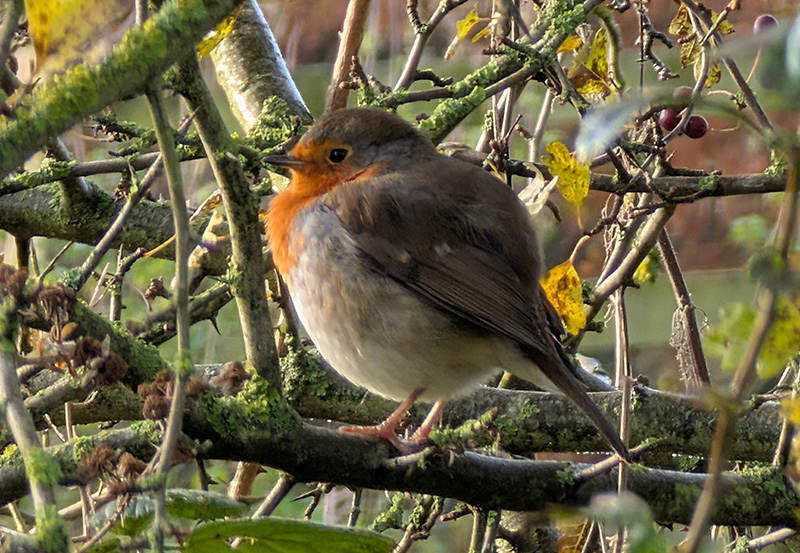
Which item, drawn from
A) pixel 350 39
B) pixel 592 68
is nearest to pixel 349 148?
pixel 350 39

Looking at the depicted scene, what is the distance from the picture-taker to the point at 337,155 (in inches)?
105

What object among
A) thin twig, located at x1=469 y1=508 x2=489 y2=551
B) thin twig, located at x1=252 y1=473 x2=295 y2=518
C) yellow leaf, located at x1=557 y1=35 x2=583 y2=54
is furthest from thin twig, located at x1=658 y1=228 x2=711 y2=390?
thin twig, located at x1=252 y1=473 x2=295 y2=518

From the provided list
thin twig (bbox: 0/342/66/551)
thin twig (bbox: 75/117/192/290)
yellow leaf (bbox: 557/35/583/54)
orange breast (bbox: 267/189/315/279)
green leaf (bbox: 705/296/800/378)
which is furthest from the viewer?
yellow leaf (bbox: 557/35/583/54)

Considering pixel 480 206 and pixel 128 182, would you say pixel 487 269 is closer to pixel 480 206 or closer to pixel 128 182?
pixel 480 206

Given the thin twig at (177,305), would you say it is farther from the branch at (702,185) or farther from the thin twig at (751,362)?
the branch at (702,185)

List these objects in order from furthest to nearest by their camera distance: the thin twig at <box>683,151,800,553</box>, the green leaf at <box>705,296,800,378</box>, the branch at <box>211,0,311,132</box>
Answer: the branch at <box>211,0,311,132</box>
the green leaf at <box>705,296,800,378</box>
the thin twig at <box>683,151,800,553</box>

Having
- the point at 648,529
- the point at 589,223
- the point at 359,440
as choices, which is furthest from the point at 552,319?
the point at 589,223

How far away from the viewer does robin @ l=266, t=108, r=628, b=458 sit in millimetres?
2375

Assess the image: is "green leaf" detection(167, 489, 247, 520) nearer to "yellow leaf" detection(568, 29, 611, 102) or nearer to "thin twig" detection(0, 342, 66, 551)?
"thin twig" detection(0, 342, 66, 551)

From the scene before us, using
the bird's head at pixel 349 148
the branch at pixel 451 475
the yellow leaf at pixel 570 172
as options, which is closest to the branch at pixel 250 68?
the bird's head at pixel 349 148

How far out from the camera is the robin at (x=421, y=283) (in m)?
2.38

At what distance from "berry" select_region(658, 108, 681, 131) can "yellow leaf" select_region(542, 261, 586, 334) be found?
2.12ft

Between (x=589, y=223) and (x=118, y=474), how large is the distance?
5575 millimetres

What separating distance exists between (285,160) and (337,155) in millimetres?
144
